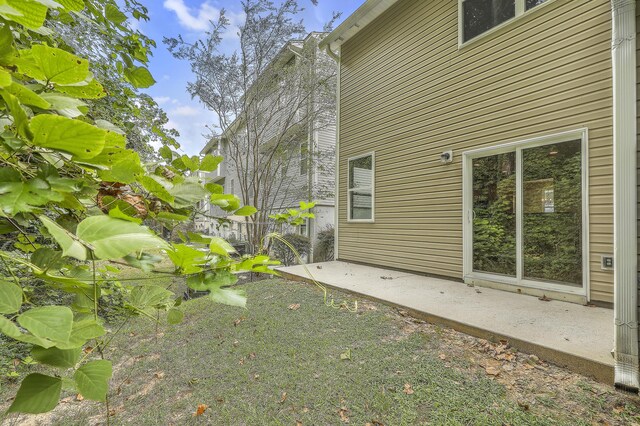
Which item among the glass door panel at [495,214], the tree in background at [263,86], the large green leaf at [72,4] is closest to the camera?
the large green leaf at [72,4]

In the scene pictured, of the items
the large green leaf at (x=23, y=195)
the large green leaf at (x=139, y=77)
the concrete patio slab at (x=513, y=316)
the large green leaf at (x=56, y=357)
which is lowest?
the concrete patio slab at (x=513, y=316)

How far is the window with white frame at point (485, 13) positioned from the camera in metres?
4.53

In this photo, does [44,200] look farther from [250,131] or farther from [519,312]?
[250,131]

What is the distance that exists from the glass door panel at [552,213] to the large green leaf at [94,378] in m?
4.86

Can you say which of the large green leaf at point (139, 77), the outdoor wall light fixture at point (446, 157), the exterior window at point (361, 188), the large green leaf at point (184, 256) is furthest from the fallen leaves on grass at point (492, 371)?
the exterior window at point (361, 188)

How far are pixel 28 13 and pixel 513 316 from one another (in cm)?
407

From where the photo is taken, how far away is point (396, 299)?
404 cm

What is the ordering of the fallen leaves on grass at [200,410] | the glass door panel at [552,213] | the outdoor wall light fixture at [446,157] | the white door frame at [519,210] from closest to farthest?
the fallen leaves on grass at [200,410] < the white door frame at [519,210] < the glass door panel at [552,213] < the outdoor wall light fixture at [446,157]

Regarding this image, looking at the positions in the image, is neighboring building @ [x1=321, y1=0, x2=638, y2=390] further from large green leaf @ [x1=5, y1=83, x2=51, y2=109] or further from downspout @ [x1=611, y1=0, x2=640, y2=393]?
large green leaf @ [x1=5, y1=83, x2=51, y2=109]

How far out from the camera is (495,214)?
4629 millimetres

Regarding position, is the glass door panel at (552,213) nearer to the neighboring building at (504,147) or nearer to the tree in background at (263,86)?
the neighboring building at (504,147)

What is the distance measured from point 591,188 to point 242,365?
451 centimetres

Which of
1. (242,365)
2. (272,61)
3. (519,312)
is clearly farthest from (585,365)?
(272,61)

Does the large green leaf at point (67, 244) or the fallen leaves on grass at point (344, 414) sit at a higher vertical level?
the large green leaf at point (67, 244)
